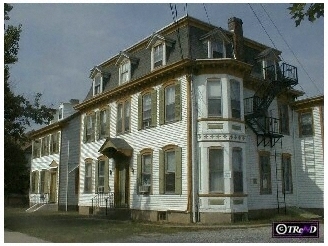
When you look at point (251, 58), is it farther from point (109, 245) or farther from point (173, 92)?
point (109, 245)

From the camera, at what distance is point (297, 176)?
2234 cm

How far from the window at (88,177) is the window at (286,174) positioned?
424 inches

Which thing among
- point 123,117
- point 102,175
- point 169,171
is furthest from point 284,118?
point 102,175

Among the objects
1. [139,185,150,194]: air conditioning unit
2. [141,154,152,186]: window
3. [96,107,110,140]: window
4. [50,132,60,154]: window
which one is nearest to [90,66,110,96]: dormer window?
[96,107,110,140]: window

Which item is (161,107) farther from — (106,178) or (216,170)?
(106,178)

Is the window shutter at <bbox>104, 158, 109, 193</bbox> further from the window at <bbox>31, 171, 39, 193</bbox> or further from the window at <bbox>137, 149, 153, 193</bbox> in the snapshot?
the window at <bbox>31, 171, 39, 193</bbox>

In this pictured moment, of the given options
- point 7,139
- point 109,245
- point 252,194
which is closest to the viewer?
point 109,245

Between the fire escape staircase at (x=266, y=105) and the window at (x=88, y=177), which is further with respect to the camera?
the window at (x=88, y=177)

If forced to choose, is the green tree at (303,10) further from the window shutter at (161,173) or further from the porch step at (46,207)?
the porch step at (46,207)

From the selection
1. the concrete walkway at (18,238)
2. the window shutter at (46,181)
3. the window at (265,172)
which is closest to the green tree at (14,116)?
the concrete walkway at (18,238)

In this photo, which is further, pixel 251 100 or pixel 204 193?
pixel 251 100

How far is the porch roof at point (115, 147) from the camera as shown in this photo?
848 inches

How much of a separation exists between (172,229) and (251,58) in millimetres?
10171

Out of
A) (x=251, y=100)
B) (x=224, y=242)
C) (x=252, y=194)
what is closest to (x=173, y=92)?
(x=251, y=100)
